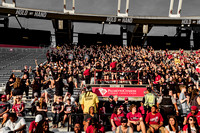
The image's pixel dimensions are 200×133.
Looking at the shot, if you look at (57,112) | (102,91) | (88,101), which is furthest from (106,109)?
(102,91)

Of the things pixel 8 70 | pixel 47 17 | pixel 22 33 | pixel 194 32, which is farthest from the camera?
pixel 194 32

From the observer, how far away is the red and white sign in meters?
10.7

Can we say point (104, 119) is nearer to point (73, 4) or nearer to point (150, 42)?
point (73, 4)

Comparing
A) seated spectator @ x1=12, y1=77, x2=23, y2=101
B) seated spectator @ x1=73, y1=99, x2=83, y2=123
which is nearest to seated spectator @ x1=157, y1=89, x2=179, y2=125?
seated spectator @ x1=73, y1=99, x2=83, y2=123

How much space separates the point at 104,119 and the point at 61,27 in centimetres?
2570

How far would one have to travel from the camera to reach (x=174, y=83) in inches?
428

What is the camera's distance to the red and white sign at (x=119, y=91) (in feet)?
35.2

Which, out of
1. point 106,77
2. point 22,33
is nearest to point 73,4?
point 22,33

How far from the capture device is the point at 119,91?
10.8 meters

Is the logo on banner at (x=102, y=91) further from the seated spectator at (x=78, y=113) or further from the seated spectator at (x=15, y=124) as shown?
the seated spectator at (x=15, y=124)

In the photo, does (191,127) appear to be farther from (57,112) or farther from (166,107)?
(57,112)

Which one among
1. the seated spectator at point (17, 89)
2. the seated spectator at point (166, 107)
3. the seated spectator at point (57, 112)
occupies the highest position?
the seated spectator at point (17, 89)

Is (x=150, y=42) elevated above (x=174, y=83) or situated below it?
above

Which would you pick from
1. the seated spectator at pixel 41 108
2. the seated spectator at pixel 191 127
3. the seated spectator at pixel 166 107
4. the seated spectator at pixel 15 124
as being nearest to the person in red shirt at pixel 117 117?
the seated spectator at pixel 166 107
